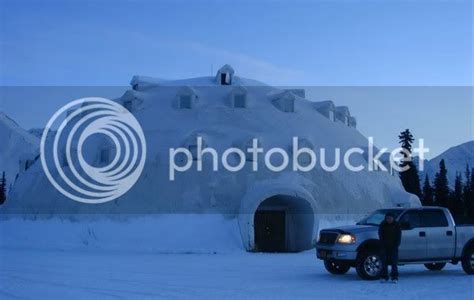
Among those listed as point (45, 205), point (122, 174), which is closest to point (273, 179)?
point (122, 174)

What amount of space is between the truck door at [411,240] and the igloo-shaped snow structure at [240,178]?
9.84 metres

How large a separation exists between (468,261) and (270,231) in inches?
497

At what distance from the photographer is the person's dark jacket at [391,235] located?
1374 cm

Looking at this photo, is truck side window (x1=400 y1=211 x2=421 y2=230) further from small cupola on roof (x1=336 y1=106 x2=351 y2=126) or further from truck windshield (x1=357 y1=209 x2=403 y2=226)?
small cupola on roof (x1=336 y1=106 x2=351 y2=126)

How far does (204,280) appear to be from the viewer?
14.2 metres

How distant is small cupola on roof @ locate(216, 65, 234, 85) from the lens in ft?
108

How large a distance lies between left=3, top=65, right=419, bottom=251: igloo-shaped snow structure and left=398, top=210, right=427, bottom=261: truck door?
32.3 ft

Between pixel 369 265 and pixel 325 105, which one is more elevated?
pixel 325 105

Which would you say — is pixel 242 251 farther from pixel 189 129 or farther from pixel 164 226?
pixel 189 129

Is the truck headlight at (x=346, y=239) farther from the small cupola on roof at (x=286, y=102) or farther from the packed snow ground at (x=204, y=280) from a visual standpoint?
the small cupola on roof at (x=286, y=102)

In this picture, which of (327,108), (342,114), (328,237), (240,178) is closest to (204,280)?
(328,237)

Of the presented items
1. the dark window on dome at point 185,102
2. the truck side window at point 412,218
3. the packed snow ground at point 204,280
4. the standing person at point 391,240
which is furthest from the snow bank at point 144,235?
the standing person at point 391,240

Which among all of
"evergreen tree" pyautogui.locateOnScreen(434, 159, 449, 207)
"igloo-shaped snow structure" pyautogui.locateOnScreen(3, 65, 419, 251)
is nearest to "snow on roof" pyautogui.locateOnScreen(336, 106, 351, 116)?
"igloo-shaped snow structure" pyautogui.locateOnScreen(3, 65, 419, 251)

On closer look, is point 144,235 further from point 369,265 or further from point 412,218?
point 412,218
